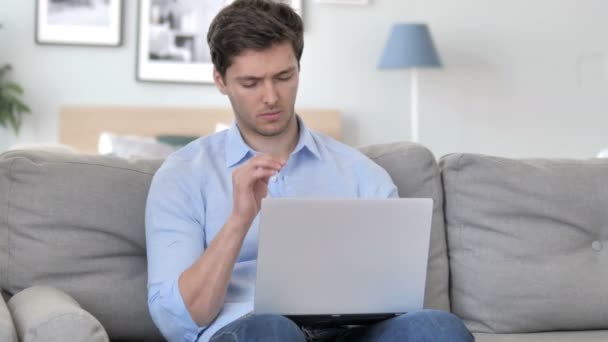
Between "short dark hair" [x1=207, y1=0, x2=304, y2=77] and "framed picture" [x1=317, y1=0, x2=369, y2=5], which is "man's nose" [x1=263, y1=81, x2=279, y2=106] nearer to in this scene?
"short dark hair" [x1=207, y1=0, x2=304, y2=77]

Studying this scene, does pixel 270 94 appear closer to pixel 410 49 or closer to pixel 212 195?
pixel 212 195

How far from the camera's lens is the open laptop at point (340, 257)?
5.09ft

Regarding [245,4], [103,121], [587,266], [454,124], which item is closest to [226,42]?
[245,4]

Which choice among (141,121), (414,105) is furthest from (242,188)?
(414,105)

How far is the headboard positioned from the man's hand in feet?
11.4

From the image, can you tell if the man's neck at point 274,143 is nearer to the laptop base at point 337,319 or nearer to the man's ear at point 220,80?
the man's ear at point 220,80

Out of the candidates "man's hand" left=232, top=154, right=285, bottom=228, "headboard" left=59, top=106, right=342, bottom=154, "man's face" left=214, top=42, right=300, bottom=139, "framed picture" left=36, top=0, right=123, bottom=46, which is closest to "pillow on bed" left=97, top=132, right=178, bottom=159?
"headboard" left=59, top=106, right=342, bottom=154

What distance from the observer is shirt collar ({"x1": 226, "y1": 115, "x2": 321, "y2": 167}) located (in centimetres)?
195

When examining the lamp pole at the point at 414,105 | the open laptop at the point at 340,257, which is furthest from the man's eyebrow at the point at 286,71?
the lamp pole at the point at 414,105

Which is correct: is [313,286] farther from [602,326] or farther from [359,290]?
[602,326]

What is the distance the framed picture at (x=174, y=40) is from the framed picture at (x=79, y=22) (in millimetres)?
150

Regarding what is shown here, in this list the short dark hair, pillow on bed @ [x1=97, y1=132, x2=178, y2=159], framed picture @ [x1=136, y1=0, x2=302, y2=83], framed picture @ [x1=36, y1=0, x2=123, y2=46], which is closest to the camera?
the short dark hair

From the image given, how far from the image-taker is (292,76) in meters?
1.97

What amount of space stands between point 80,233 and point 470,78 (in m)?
4.01
